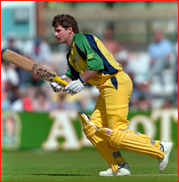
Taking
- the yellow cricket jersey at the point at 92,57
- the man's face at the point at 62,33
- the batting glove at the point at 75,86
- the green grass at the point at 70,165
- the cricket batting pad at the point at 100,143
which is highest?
the man's face at the point at 62,33

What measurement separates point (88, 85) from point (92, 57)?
717 cm

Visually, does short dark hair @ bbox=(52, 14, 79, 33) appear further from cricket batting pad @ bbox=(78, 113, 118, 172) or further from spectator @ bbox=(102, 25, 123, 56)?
spectator @ bbox=(102, 25, 123, 56)

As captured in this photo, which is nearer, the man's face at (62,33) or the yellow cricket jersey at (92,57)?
the yellow cricket jersey at (92,57)

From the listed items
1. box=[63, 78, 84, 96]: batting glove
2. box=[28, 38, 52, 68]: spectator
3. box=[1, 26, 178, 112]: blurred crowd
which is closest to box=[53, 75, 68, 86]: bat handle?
box=[63, 78, 84, 96]: batting glove

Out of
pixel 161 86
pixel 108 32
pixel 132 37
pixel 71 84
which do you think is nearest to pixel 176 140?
pixel 161 86

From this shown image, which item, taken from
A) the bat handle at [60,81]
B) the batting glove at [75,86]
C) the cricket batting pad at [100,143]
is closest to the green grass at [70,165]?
the cricket batting pad at [100,143]

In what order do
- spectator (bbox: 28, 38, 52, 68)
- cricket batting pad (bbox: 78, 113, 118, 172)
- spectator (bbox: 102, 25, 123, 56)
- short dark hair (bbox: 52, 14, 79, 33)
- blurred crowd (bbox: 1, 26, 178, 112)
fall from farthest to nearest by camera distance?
spectator (bbox: 28, 38, 52, 68) → spectator (bbox: 102, 25, 123, 56) → blurred crowd (bbox: 1, 26, 178, 112) → cricket batting pad (bbox: 78, 113, 118, 172) → short dark hair (bbox: 52, 14, 79, 33)

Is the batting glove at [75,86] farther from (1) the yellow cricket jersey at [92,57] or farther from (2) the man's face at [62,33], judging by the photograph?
(2) the man's face at [62,33]

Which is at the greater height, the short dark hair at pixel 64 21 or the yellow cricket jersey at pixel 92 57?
the short dark hair at pixel 64 21

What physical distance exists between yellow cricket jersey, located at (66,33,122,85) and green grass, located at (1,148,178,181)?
120 cm

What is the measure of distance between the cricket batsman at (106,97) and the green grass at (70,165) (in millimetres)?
335

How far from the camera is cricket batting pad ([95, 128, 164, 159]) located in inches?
174

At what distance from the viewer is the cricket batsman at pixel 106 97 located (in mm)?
4402

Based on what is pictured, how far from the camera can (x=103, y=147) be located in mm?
4789
